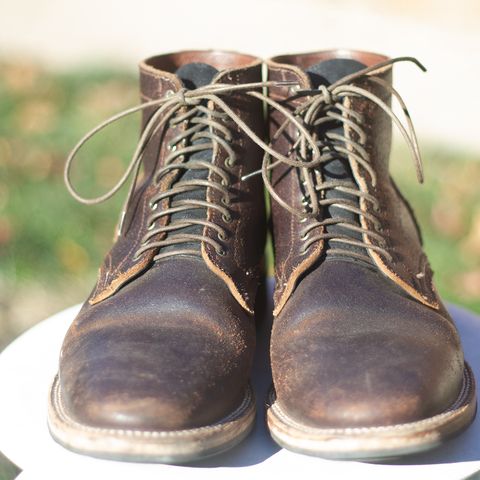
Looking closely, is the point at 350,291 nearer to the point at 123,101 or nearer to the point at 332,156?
the point at 332,156

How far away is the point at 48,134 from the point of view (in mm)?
4289

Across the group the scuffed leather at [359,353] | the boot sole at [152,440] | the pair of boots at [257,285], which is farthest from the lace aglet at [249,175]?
the boot sole at [152,440]

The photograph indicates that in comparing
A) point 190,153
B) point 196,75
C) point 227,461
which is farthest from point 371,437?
point 196,75

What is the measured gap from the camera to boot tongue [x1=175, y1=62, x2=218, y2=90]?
173cm

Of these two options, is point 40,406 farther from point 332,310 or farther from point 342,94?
point 342,94

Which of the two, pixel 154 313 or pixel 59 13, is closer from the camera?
pixel 154 313

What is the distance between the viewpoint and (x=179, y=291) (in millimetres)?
1476

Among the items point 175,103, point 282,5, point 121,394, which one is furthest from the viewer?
Result: point 282,5

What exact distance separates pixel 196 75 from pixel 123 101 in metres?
2.96

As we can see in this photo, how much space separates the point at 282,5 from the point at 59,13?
6.05 ft

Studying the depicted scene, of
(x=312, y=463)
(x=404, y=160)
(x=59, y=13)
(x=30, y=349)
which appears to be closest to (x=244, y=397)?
(x=312, y=463)

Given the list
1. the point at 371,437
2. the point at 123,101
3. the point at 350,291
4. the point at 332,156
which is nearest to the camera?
the point at 371,437

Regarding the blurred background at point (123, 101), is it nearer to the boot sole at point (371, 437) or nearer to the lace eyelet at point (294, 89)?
the lace eyelet at point (294, 89)

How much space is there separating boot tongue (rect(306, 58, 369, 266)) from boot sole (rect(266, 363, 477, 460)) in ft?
1.16
